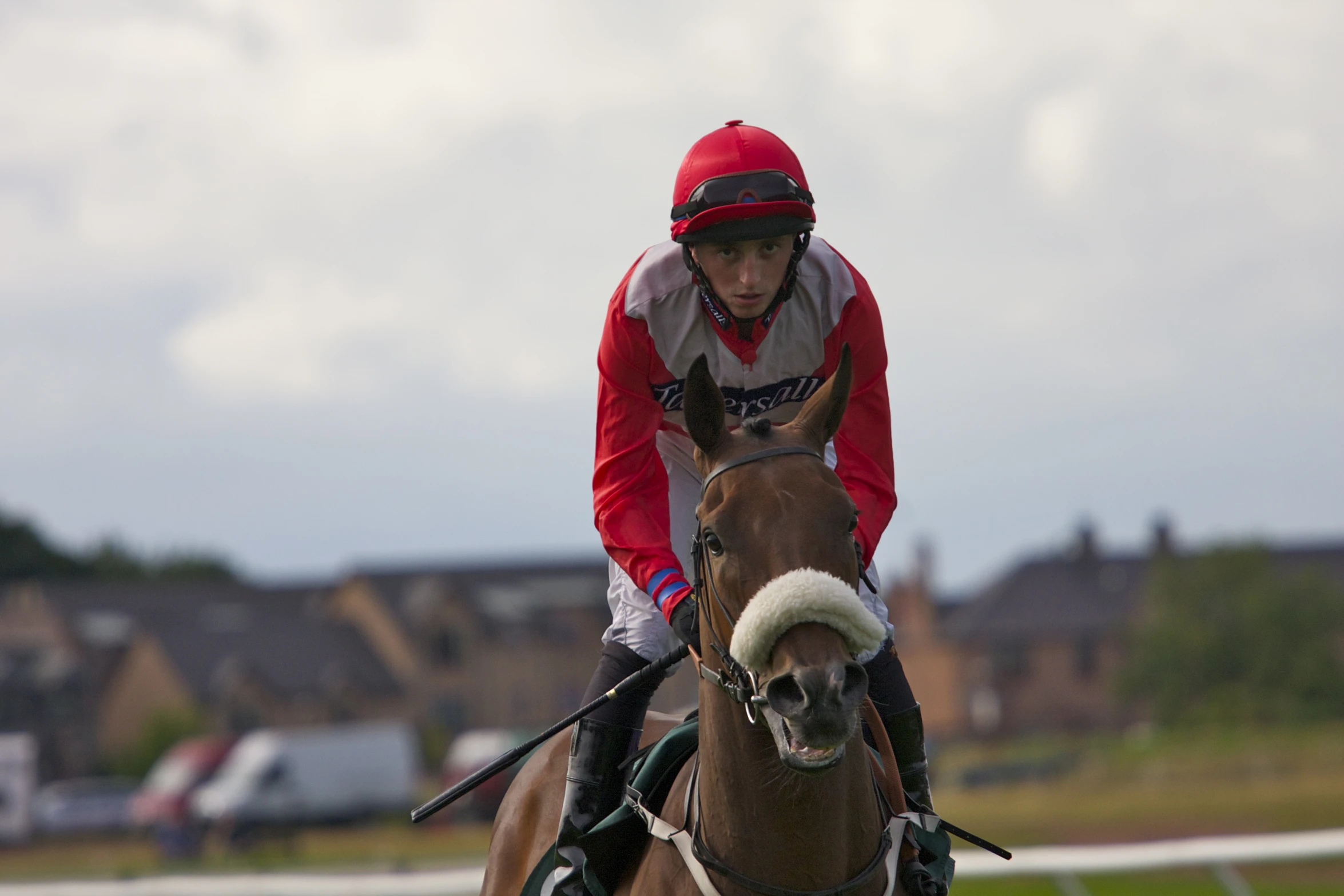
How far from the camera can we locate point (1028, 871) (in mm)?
10672

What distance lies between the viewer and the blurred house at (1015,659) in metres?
72.4

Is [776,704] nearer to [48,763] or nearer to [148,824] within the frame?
[148,824]

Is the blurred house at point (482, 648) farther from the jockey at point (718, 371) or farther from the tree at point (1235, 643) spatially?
the jockey at point (718, 371)

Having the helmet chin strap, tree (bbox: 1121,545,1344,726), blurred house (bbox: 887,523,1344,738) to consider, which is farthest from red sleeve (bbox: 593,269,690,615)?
blurred house (bbox: 887,523,1344,738)

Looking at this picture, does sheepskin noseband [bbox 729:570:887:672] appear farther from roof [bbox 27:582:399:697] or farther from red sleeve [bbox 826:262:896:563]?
roof [bbox 27:582:399:697]

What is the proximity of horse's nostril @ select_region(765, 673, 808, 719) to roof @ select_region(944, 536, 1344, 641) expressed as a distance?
233ft

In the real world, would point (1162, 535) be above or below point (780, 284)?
below

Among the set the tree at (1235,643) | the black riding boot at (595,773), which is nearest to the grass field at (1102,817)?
the tree at (1235,643)

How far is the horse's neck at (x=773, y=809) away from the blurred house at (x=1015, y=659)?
67895mm

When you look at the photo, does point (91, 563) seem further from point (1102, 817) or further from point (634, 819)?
point (634, 819)

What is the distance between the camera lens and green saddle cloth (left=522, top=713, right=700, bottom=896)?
429 centimetres

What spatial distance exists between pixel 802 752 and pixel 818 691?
0.17 metres

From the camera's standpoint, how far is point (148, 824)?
143ft

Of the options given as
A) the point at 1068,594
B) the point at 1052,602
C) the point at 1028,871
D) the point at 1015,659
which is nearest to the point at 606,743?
the point at 1028,871
